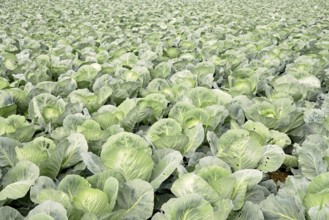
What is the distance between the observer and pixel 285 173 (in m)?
2.47

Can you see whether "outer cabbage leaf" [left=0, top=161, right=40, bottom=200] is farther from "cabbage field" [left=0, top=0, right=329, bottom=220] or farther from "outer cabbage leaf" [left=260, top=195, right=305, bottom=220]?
"outer cabbage leaf" [left=260, top=195, right=305, bottom=220]

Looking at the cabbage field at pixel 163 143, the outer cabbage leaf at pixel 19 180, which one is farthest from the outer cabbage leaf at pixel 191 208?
the outer cabbage leaf at pixel 19 180

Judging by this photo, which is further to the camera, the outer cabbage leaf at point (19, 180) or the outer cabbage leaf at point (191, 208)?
the outer cabbage leaf at point (19, 180)

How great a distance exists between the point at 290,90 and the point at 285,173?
74 centimetres

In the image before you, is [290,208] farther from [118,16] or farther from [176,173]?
[118,16]

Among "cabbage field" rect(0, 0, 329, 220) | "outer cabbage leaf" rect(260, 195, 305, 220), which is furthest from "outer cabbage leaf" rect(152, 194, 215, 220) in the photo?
"outer cabbage leaf" rect(260, 195, 305, 220)

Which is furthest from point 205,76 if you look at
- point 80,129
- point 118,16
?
point 118,16

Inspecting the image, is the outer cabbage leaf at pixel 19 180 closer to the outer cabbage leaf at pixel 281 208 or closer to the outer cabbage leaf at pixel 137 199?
the outer cabbage leaf at pixel 137 199

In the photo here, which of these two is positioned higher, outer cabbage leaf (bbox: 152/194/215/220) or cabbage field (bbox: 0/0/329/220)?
outer cabbage leaf (bbox: 152/194/215/220)

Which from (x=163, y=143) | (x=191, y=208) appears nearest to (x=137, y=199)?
(x=191, y=208)

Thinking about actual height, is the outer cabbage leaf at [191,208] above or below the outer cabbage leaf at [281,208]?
above

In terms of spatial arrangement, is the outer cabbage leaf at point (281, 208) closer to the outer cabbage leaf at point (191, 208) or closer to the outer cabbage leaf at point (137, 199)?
the outer cabbage leaf at point (191, 208)

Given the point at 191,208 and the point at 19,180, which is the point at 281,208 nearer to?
the point at 191,208

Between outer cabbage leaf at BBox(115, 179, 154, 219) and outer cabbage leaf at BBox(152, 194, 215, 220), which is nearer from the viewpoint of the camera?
outer cabbage leaf at BBox(152, 194, 215, 220)
